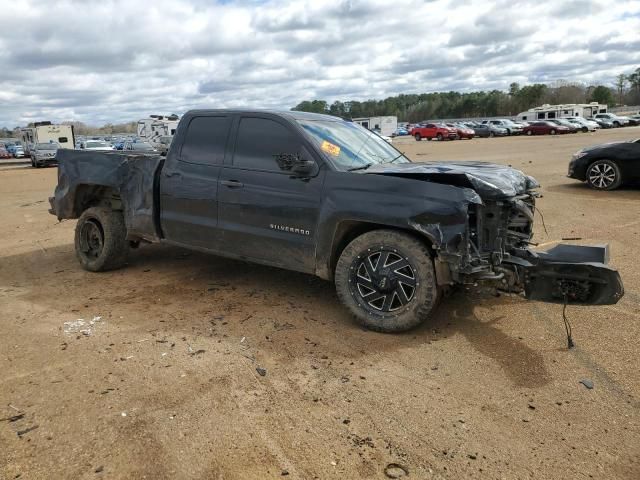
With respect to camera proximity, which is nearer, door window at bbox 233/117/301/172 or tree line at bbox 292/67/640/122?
door window at bbox 233/117/301/172

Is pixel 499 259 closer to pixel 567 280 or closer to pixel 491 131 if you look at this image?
pixel 567 280

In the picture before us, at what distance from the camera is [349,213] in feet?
14.8

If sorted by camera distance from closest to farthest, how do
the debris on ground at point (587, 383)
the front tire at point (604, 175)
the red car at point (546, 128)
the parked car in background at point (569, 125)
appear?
1. the debris on ground at point (587, 383)
2. the front tire at point (604, 175)
3. the red car at point (546, 128)
4. the parked car in background at point (569, 125)

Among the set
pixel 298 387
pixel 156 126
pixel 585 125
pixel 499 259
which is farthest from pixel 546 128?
pixel 298 387

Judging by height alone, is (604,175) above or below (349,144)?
below

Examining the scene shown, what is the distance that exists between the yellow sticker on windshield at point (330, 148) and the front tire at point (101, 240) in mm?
3003

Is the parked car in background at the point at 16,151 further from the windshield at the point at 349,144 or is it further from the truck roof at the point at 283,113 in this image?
the windshield at the point at 349,144

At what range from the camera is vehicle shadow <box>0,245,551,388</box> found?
429 cm

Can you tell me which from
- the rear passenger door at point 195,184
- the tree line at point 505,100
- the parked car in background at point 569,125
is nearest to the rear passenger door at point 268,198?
the rear passenger door at point 195,184

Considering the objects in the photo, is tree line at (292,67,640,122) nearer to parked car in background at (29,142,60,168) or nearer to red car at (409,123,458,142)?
red car at (409,123,458,142)

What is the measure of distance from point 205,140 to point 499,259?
3.14 meters

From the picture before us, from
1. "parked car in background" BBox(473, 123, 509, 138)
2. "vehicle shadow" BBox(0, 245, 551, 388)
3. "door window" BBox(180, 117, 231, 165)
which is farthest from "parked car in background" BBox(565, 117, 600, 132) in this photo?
"door window" BBox(180, 117, 231, 165)

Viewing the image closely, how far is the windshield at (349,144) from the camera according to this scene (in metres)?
4.95

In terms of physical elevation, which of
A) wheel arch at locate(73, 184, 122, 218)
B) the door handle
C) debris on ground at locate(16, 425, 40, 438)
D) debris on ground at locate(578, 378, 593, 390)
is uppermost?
the door handle
